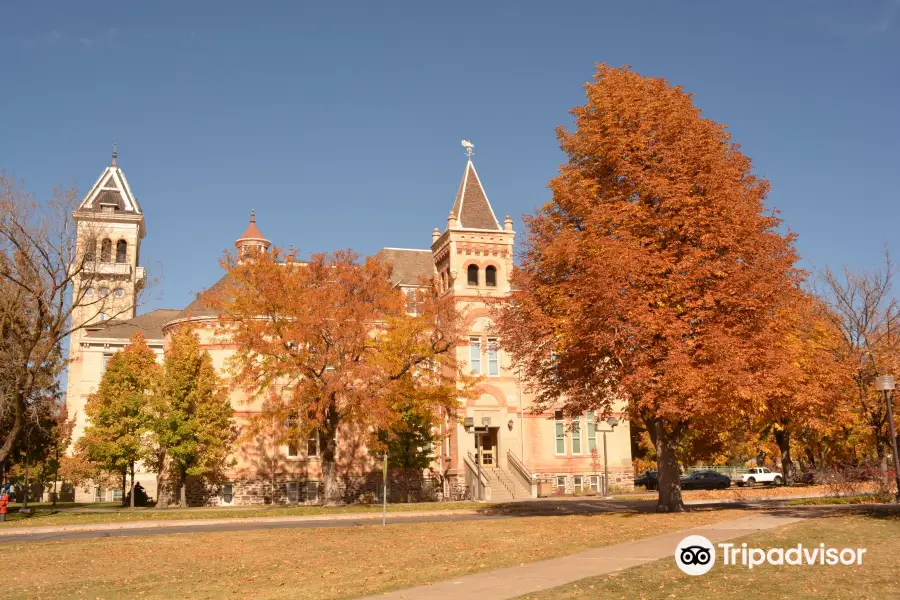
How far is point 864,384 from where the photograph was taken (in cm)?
3453

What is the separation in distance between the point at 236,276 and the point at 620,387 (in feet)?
62.2

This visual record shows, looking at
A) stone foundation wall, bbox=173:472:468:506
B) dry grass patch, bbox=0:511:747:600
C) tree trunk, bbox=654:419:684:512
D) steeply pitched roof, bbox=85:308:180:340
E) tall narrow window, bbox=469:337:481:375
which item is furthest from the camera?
steeply pitched roof, bbox=85:308:180:340

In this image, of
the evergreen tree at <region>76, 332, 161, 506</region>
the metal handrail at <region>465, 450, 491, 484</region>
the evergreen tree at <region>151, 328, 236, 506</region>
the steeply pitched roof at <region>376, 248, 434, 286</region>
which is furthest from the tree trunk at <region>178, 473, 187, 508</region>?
the steeply pitched roof at <region>376, 248, 434, 286</region>

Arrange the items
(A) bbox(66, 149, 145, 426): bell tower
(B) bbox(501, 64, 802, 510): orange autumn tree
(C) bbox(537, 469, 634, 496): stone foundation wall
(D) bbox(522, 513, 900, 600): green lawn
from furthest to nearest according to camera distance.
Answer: (A) bbox(66, 149, 145, 426): bell tower, (C) bbox(537, 469, 634, 496): stone foundation wall, (B) bbox(501, 64, 802, 510): orange autumn tree, (D) bbox(522, 513, 900, 600): green lawn

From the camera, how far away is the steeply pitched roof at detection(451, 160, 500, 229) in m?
48.8

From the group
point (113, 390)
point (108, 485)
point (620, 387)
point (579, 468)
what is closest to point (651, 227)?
point (620, 387)

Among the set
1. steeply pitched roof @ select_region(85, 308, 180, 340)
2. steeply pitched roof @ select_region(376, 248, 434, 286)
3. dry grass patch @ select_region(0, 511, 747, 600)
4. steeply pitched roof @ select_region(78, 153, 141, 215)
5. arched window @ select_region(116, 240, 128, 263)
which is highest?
steeply pitched roof @ select_region(78, 153, 141, 215)

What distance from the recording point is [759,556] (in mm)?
12828

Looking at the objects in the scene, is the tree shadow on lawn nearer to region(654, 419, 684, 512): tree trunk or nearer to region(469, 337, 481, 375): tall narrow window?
region(654, 419, 684, 512): tree trunk

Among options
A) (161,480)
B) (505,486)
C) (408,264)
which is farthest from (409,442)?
(408,264)

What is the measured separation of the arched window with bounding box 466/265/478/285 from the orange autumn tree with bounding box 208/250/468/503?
11066 mm

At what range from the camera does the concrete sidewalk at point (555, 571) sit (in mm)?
10602

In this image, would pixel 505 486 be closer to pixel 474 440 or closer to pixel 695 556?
pixel 474 440

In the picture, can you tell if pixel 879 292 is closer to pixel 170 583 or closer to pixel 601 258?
pixel 601 258
